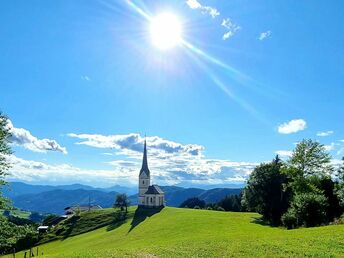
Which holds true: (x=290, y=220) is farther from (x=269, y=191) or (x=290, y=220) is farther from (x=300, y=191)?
(x=269, y=191)

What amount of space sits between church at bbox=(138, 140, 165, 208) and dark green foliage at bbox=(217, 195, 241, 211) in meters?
39.9

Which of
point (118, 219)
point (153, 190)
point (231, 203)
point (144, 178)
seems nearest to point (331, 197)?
point (118, 219)

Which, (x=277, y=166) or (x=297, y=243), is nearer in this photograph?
(x=297, y=243)

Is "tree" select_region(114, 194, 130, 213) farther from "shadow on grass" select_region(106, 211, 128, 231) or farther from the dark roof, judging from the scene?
the dark roof

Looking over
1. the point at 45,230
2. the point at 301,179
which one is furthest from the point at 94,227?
the point at 301,179

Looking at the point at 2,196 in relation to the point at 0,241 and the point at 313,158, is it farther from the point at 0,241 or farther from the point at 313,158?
the point at 313,158

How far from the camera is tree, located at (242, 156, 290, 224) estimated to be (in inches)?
3356

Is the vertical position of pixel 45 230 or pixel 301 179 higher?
pixel 301 179

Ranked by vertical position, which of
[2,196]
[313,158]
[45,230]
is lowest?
[45,230]

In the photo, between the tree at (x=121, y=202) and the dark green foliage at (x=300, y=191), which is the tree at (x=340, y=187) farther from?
the tree at (x=121, y=202)

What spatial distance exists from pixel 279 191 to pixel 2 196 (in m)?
64.4

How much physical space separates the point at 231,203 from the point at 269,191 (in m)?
90.1

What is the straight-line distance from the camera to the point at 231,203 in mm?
174375

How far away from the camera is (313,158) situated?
7269cm
